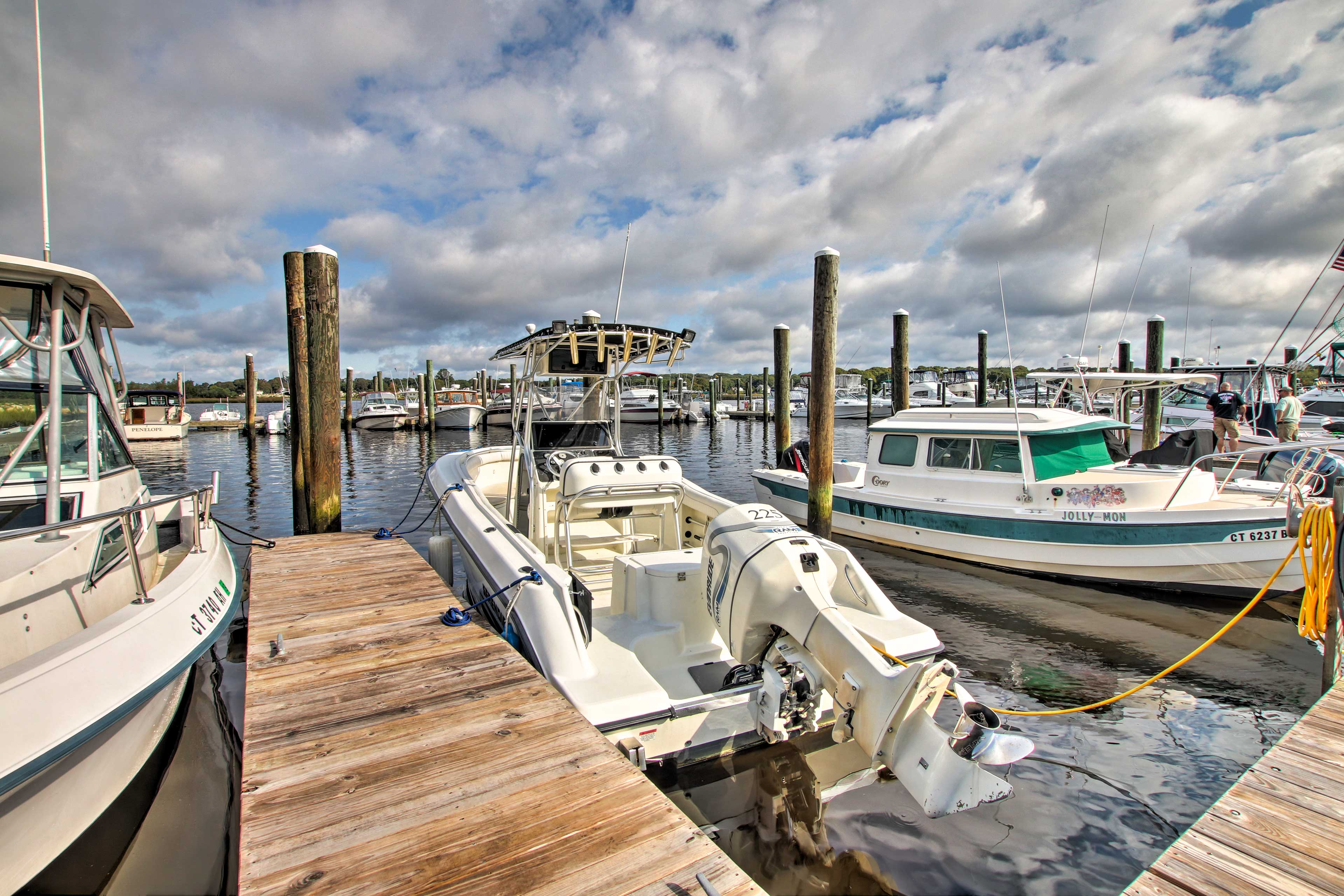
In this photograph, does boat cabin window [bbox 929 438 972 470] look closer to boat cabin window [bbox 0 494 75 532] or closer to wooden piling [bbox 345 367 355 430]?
boat cabin window [bbox 0 494 75 532]

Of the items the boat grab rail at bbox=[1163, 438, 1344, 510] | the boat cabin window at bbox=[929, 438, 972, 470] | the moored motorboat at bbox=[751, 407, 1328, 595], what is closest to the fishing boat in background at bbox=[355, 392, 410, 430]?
the moored motorboat at bbox=[751, 407, 1328, 595]

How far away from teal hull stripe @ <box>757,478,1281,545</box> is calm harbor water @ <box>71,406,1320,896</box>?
60cm

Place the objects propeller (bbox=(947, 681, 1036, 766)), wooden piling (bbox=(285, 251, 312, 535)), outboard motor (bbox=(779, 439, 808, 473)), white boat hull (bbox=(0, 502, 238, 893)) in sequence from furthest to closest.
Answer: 1. outboard motor (bbox=(779, 439, 808, 473))
2. wooden piling (bbox=(285, 251, 312, 535))
3. white boat hull (bbox=(0, 502, 238, 893))
4. propeller (bbox=(947, 681, 1036, 766))

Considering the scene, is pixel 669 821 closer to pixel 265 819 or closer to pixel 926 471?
pixel 265 819

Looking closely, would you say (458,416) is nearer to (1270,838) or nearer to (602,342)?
(602,342)

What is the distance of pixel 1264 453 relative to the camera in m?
5.62

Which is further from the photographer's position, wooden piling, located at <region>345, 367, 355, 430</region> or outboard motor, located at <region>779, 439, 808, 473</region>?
wooden piling, located at <region>345, 367, 355, 430</region>

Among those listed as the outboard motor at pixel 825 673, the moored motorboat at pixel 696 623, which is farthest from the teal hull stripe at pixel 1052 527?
the outboard motor at pixel 825 673

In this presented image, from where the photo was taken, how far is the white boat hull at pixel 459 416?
3366 centimetres

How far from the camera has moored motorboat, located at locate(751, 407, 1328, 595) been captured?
22.1ft

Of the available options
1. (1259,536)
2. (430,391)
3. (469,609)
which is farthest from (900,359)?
(430,391)

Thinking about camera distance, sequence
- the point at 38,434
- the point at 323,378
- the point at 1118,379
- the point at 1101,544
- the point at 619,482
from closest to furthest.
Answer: the point at 38,434, the point at 619,482, the point at 323,378, the point at 1101,544, the point at 1118,379

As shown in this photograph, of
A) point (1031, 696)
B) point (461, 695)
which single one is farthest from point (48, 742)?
point (1031, 696)

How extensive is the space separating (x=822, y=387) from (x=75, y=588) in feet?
24.2
